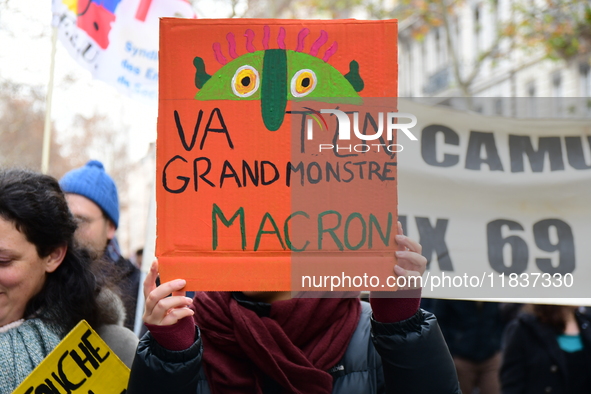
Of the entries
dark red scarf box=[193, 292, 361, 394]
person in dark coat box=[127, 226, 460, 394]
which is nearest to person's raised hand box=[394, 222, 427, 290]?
person in dark coat box=[127, 226, 460, 394]

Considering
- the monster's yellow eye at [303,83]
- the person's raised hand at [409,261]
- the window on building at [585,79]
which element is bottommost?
the person's raised hand at [409,261]

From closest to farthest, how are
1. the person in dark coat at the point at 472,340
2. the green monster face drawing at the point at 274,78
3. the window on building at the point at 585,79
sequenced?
1. the green monster face drawing at the point at 274,78
2. the person in dark coat at the point at 472,340
3. the window on building at the point at 585,79

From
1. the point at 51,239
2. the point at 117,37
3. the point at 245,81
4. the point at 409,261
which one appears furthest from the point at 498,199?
the point at 117,37

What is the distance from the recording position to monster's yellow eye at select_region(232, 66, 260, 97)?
5.84 ft

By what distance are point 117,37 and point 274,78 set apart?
2.37 m

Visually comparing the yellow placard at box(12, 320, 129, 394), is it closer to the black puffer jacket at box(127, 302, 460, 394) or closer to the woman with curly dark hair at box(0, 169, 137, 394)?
the woman with curly dark hair at box(0, 169, 137, 394)

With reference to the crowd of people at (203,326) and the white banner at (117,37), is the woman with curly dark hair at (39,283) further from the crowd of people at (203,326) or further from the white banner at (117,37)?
the white banner at (117,37)

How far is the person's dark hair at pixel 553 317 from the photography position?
393cm

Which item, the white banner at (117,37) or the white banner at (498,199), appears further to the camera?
the white banner at (117,37)

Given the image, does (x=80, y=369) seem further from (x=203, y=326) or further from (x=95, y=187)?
(x=95, y=187)

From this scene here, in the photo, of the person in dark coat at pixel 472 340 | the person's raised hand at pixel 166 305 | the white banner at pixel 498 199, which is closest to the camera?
the person's raised hand at pixel 166 305

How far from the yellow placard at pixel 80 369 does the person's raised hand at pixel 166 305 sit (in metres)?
0.40

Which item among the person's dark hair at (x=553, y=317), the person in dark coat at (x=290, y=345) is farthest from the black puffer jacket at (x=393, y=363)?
the person's dark hair at (x=553, y=317)

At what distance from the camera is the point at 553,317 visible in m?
3.95
